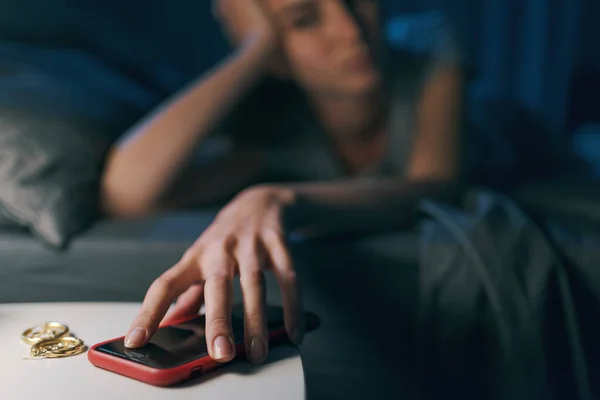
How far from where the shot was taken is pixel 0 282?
73 cm

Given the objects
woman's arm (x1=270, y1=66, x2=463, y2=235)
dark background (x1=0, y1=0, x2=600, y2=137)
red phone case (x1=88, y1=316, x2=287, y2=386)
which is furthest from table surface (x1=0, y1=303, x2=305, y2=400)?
dark background (x1=0, y1=0, x2=600, y2=137)

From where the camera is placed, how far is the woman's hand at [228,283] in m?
0.41

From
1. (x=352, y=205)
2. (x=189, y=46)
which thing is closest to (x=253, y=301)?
(x=352, y=205)

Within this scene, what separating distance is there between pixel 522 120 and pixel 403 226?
689 mm

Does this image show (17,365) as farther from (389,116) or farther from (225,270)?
(389,116)

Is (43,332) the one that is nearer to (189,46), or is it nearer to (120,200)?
(120,200)

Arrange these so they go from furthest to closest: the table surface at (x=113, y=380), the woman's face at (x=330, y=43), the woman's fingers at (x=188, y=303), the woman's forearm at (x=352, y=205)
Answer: the woman's face at (x=330, y=43) < the woman's forearm at (x=352, y=205) < the woman's fingers at (x=188, y=303) < the table surface at (x=113, y=380)

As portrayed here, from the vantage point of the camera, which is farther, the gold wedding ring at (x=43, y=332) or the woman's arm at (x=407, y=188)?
the woman's arm at (x=407, y=188)

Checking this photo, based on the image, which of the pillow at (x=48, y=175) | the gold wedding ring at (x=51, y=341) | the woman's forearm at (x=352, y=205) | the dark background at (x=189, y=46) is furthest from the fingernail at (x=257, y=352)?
the dark background at (x=189, y=46)

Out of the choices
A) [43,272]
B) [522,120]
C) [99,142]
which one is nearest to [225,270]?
[43,272]

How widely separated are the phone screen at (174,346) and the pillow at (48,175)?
1.22 feet

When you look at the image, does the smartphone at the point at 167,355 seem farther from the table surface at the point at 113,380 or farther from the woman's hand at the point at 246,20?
the woman's hand at the point at 246,20

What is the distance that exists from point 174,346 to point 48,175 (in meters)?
0.48

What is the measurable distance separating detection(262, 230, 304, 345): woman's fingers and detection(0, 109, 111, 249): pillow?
0.34 m
